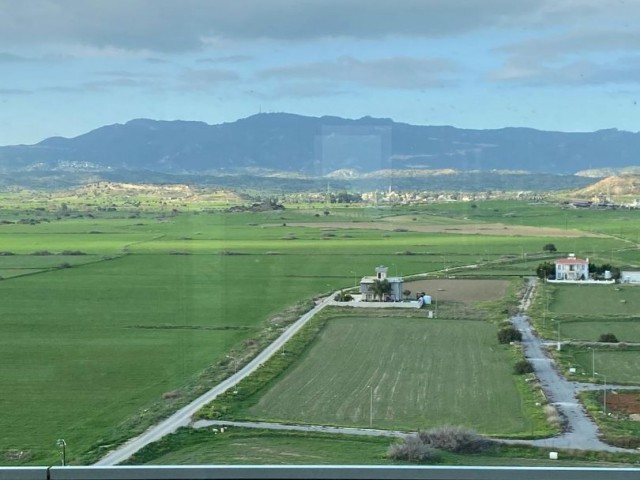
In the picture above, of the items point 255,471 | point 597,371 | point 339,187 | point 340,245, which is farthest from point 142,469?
point 340,245

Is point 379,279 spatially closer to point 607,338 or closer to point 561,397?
point 607,338

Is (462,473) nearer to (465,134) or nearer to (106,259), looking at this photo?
(465,134)

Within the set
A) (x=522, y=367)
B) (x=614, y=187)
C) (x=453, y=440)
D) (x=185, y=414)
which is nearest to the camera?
(x=453, y=440)

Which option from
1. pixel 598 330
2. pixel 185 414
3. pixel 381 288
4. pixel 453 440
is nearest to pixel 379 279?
pixel 381 288

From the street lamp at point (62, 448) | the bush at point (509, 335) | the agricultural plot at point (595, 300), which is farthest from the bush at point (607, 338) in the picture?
the street lamp at point (62, 448)

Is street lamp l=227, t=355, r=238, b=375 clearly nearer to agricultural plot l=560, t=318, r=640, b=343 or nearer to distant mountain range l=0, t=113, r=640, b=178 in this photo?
distant mountain range l=0, t=113, r=640, b=178

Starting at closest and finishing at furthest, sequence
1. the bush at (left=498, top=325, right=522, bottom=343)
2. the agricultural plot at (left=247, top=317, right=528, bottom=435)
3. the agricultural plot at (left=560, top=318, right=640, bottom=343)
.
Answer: the agricultural plot at (left=247, top=317, right=528, bottom=435) → the bush at (left=498, top=325, right=522, bottom=343) → the agricultural plot at (left=560, top=318, right=640, bottom=343)

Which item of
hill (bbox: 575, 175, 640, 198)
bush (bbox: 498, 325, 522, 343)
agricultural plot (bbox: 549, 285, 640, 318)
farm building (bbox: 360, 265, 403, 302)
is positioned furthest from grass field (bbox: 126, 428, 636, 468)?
hill (bbox: 575, 175, 640, 198)
